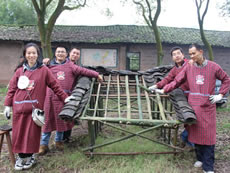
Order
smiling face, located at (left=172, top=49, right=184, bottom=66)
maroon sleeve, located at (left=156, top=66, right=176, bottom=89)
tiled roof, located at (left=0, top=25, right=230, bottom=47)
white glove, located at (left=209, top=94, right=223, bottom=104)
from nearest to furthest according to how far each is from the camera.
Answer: white glove, located at (left=209, top=94, right=223, bottom=104)
smiling face, located at (left=172, top=49, right=184, bottom=66)
maroon sleeve, located at (left=156, top=66, right=176, bottom=89)
tiled roof, located at (left=0, top=25, right=230, bottom=47)

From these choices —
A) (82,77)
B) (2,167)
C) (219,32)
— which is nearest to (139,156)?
(82,77)

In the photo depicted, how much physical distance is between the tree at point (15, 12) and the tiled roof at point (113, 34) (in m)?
9.33

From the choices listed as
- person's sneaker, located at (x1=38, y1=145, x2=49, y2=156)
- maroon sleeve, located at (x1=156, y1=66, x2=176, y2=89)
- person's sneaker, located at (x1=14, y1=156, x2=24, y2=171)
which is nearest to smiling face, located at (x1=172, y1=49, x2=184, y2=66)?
maroon sleeve, located at (x1=156, y1=66, x2=176, y2=89)

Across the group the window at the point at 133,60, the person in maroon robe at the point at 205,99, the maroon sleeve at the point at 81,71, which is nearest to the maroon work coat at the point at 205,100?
the person in maroon robe at the point at 205,99

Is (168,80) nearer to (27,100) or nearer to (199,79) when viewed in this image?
(199,79)

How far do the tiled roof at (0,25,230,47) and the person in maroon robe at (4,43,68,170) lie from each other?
8.58 metres

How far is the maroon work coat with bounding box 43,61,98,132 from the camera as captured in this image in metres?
3.14

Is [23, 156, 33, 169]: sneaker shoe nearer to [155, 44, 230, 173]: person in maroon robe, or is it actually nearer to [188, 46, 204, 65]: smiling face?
[155, 44, 230, 173]: person in maroon robe

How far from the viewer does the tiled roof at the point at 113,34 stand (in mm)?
11109

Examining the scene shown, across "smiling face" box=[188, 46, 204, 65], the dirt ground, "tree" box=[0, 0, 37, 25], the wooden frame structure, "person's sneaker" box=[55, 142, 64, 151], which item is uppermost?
"tree" box=[0, 0, 37, 25]

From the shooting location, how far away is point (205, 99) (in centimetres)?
254

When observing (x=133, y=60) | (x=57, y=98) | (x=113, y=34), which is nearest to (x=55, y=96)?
(x=57, y=98)

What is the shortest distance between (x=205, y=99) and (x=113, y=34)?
397 inches

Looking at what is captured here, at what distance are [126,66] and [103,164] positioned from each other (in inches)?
348
